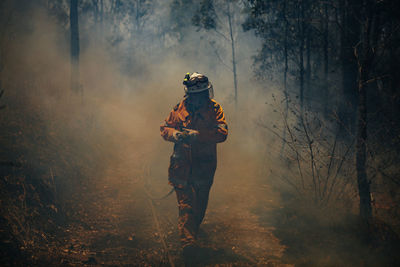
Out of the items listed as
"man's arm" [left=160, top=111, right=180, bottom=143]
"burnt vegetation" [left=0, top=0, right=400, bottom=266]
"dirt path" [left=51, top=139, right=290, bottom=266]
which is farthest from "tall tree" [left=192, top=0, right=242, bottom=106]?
"man's arm" [left=160, top=111, right=180, bottom=143]

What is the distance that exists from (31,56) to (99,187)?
9.86 m

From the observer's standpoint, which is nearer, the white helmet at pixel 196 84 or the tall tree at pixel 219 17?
the white helmet at pixel 196 84

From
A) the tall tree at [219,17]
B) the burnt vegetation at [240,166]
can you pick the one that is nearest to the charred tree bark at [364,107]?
the burnt vegetation at [240,166]

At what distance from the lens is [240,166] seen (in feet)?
27.6

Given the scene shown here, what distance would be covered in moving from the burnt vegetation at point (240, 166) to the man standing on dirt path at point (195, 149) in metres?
0.61

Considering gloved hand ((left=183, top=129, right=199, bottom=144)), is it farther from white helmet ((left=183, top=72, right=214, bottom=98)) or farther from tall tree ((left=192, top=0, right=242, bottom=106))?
tall tree ((left=192, top=0, right=242, bottom=106))

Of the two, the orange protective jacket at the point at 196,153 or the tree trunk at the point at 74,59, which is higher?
the tree trunk at the point at 74,59

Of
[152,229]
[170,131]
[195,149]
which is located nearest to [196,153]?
[195,149]

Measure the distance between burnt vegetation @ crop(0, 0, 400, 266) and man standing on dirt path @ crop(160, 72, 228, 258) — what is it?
614 millimetres

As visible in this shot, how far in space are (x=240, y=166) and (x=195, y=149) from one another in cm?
464

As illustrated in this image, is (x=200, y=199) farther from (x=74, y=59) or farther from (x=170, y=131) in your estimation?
(x=74, y=59)

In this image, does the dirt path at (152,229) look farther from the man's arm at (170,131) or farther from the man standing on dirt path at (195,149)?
the man's arm at (170,131)

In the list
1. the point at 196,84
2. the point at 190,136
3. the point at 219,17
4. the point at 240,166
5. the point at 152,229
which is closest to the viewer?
the point at 190,136

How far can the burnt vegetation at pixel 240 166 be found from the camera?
→ 362 centimetres
